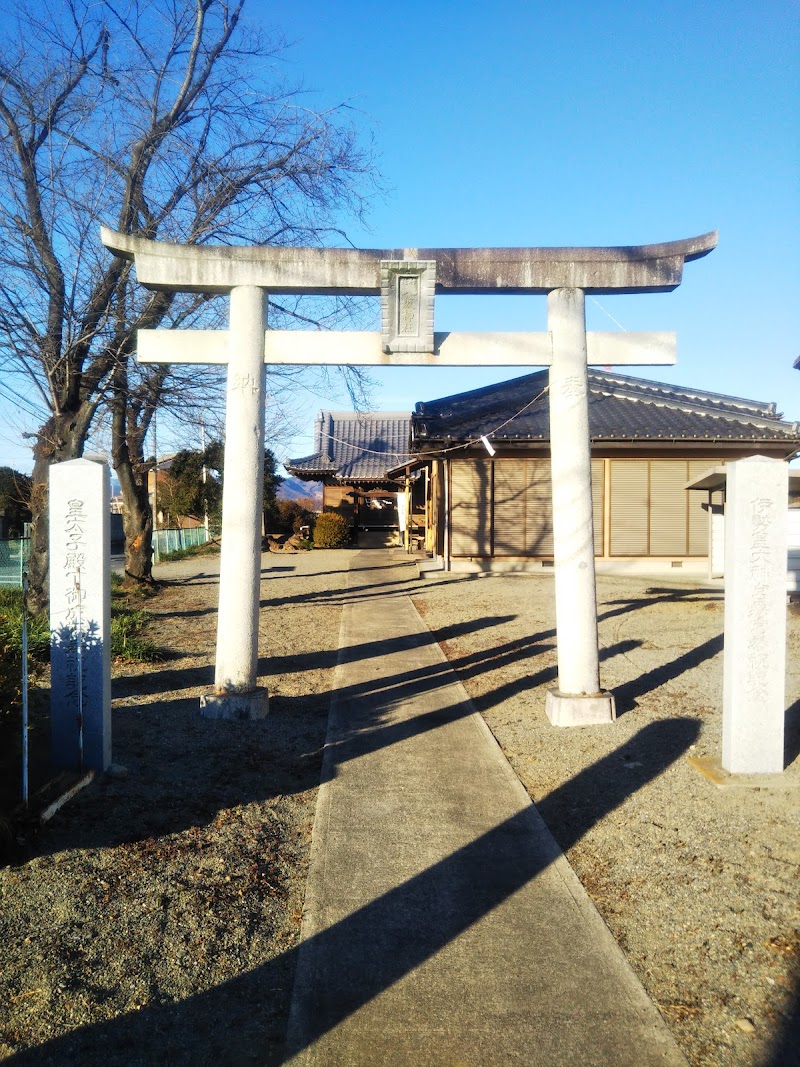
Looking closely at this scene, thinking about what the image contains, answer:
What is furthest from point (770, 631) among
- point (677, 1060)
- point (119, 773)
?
point (119, 773)

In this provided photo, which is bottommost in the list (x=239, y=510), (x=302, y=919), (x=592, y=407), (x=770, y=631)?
(x=302, y=919)

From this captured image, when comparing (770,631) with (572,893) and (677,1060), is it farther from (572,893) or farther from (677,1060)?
(677,1060)

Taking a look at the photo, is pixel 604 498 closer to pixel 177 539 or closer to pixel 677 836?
pixel 677 836

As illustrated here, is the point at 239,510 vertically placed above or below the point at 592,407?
below

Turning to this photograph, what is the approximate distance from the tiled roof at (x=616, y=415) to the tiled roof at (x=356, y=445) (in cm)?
883

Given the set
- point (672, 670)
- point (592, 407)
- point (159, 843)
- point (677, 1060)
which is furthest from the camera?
point (592, 407)

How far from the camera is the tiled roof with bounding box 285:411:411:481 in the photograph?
3559 centimetres

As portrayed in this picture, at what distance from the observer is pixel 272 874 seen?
4.07m

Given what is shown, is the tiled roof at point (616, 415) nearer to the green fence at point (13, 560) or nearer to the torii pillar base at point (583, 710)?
the green fence at point (13, 560)

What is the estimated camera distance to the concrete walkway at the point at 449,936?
274cm

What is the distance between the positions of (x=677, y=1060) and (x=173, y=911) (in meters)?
2.20

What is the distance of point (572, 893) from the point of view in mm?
3820

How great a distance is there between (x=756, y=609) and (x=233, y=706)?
14.0 feet

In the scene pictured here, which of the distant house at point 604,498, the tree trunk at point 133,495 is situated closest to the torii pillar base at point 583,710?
the tree trunk at point 133,495
